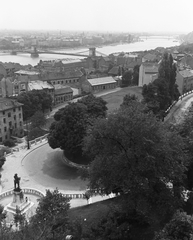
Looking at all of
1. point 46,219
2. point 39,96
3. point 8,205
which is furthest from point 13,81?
point 46,219

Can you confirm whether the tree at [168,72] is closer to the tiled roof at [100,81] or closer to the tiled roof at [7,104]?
the tiled roof at [7,104]

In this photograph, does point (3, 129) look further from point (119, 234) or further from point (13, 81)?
point (119, 234)

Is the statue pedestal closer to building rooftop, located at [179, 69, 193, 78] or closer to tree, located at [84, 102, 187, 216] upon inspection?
tree, located at [84, 102, 187, 216]

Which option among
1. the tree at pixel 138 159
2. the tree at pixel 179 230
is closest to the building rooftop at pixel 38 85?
the tree at pixel 138 159

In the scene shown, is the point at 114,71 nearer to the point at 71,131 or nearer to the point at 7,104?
the point at 7,104

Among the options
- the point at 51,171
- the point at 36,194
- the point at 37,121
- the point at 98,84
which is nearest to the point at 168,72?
the point at 37,121
